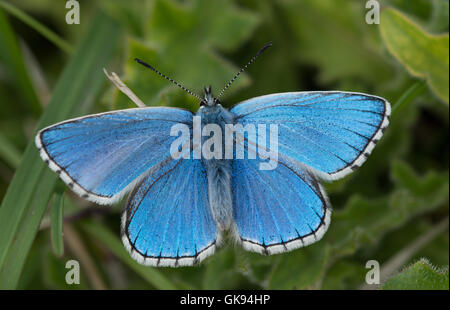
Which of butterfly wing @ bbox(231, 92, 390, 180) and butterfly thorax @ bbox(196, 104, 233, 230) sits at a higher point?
butterfly wing @ bbox(231, 92, 390, 180)

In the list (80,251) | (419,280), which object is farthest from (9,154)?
(419,280)

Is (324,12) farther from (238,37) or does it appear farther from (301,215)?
(301,215)

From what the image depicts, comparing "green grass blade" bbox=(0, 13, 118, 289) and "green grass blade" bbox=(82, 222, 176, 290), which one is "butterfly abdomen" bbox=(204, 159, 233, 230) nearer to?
"green grass blade" bbox=(82, 222, 176, 290)

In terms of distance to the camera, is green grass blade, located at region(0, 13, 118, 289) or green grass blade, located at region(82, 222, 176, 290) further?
green grass blade, located at region(82, 222, 176, 290)

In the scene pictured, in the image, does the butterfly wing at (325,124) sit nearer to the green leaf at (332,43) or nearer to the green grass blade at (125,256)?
the green grass blade at (125,256)

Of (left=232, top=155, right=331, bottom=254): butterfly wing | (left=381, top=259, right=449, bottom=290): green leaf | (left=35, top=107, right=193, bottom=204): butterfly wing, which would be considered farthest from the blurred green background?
(left=35, top=107, right=193, bottom=204): butterfly wing

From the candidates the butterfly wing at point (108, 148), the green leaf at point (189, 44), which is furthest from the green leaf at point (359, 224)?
the green leaf at point (189, 44)

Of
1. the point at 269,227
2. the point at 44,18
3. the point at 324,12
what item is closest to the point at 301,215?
the point at 269,227
